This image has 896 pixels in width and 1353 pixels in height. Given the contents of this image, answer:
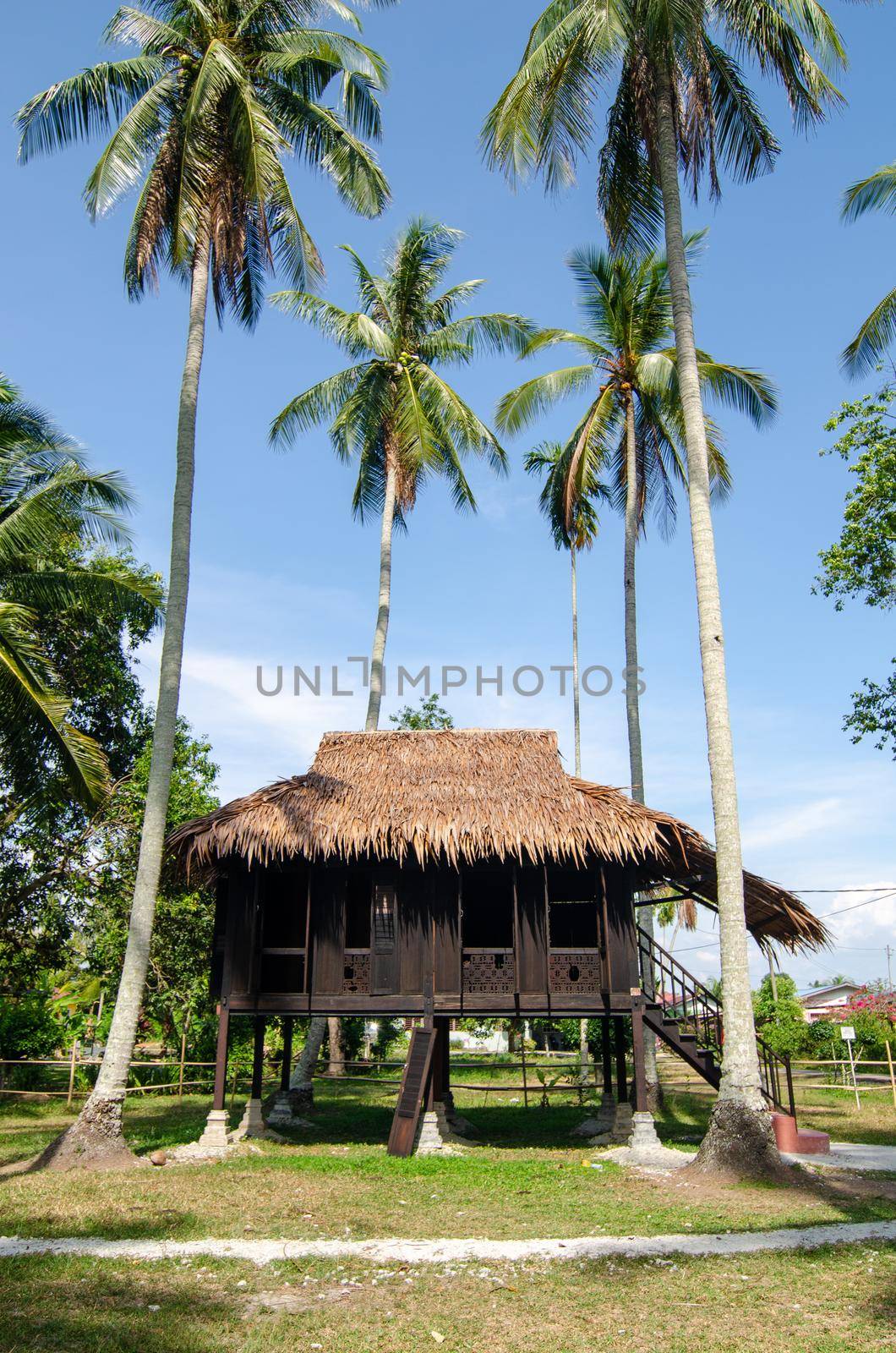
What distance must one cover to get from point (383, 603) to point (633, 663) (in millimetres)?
5357

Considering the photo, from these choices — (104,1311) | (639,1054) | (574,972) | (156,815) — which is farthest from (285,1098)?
(104,1311)

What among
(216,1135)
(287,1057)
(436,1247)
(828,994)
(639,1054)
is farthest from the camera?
(828,994)

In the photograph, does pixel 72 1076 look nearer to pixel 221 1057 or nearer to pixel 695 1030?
pixel 221 1057

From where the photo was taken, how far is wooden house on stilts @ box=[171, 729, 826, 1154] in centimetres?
1293

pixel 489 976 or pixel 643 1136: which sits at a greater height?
pixel 489 976

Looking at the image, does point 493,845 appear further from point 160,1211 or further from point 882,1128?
point 882,1128

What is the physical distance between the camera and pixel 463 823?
13.0m

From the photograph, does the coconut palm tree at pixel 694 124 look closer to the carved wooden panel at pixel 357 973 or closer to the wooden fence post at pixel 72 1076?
the carved wooden panel at pixel 357 973

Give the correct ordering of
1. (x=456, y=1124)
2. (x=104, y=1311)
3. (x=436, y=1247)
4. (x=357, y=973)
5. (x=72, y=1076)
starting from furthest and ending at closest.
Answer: (x=72, y=1076)
(x=456, y=1124)
(x=357, y=973)
(x=436, y=1247)
(x=104, y=1311)

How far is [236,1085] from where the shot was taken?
867 inches

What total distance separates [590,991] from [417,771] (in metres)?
3.91

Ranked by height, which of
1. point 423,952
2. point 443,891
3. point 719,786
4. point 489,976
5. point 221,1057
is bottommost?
point 221,1057

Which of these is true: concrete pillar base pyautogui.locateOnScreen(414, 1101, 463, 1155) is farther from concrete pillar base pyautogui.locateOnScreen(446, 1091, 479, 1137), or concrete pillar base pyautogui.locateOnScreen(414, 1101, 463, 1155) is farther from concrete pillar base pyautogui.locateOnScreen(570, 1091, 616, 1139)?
concrete pillar base pyautogui.locateOnScreen(570, 1091, 616, 1139)

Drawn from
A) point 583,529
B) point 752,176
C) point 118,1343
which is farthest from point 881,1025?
point 118,1343
